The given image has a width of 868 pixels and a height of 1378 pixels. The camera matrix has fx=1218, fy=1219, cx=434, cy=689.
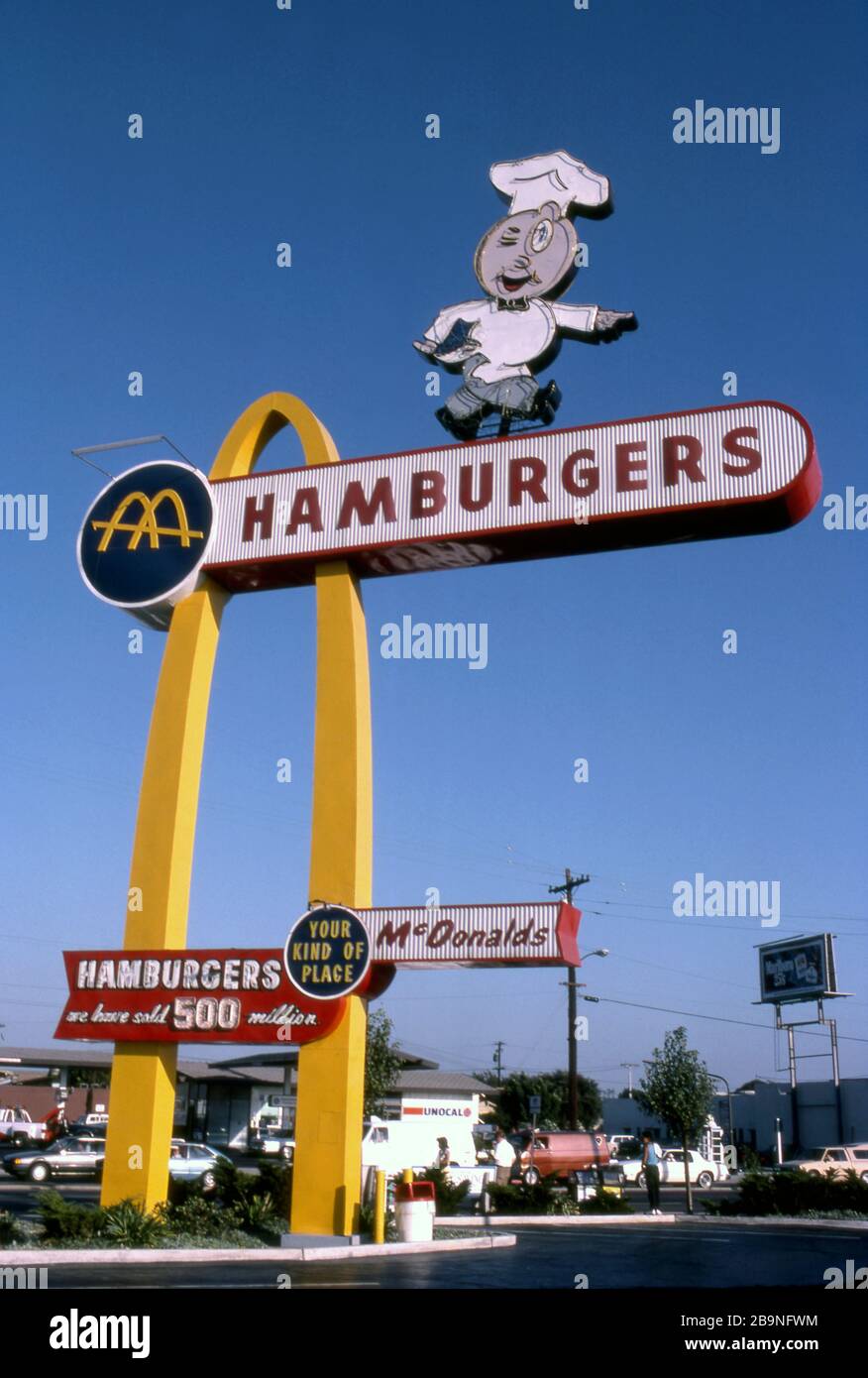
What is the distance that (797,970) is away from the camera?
5675 cm

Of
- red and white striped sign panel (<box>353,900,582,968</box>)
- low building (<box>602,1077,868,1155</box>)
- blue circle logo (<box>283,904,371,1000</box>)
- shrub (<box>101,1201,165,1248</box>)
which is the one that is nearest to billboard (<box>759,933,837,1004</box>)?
low building (<box>602,1077,868,1155</box>)

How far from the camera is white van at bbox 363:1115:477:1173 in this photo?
129ft

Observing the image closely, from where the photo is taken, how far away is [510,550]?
2223 cm

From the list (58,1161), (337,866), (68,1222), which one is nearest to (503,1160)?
(58,1161)

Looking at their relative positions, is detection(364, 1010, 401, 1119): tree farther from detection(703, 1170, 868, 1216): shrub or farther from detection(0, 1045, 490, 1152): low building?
detection(703, 1170, 868, 1216): shrub

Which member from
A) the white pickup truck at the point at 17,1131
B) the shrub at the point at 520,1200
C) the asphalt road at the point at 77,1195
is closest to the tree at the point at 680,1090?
the asphalt road at the point at 77,1195

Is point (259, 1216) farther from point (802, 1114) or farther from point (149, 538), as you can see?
point (802, 1114)

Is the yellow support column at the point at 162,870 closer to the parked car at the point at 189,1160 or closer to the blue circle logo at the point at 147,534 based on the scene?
the blue circle logo at the point at 147,534

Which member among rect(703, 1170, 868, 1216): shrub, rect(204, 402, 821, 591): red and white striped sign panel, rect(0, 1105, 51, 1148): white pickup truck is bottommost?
rect(0, 1105, 51, 1148): white pickup truck

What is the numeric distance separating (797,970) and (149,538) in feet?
141

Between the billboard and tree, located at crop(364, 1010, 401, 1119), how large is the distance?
1868cm

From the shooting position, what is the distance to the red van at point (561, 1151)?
138 feet

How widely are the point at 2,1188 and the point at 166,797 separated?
1822cm
